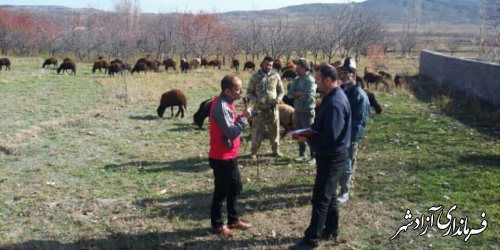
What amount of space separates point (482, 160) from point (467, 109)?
243 inches

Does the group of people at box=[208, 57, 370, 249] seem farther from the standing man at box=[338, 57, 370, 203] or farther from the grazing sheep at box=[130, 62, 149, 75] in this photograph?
the grazing sheep at box=[130, 62, 149, 75]

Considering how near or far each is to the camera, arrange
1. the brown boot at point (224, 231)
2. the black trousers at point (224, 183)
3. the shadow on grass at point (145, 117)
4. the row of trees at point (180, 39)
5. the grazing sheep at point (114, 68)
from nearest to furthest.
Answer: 1. the black trousers at point (224, 183)
2. the brown boot at point (224, 231)
3. the shadow on grass at point (145, 117)
4. the grazing sheep at point (114, 68)
5. the row of trees at point (180, 39)

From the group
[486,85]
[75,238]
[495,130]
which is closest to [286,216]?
[75,238]

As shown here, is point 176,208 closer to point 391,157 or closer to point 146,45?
point 391,157

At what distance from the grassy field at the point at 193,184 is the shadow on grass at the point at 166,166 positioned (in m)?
0.02

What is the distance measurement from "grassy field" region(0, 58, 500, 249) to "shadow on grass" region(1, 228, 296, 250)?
12 millimetres

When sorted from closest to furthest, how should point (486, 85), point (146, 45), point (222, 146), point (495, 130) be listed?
point (222, 146) < point (495, 130) < point (486, 85) < point (146, 45)

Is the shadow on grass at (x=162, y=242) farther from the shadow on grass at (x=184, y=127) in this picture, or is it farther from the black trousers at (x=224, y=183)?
the shadow on grass at (x=184, y=127)

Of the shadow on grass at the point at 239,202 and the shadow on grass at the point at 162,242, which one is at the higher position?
the shadow on grass at the point at 239,202

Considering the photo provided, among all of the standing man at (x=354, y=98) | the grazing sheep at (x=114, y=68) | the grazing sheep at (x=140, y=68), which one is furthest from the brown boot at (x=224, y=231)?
the grazing sheep at (x=140, y=68)

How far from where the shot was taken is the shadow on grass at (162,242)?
5.03 m

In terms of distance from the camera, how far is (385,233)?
5340 millimetres

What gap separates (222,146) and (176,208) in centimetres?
179

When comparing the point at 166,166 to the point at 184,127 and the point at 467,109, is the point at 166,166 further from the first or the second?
the point at 467,109
